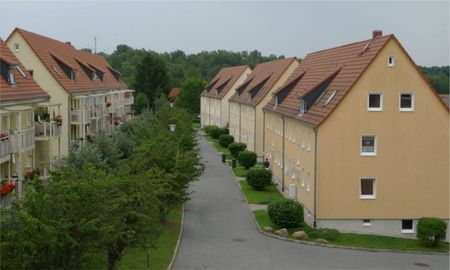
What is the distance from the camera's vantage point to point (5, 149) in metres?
25.2

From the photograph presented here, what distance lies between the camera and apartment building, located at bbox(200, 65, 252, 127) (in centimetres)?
8169

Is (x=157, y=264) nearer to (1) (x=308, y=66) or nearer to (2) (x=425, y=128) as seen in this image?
(2) (x=425, y=128)

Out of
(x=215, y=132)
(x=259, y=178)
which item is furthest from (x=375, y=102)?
(x=215, y=132)

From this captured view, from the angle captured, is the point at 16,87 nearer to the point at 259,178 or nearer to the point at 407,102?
the point at 259,178

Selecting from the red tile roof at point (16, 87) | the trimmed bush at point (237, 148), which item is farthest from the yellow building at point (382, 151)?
the trimmed bush at point (237, 148)

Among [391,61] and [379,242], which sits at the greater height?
Answer: [391,61]

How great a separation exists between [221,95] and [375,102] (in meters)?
52.5

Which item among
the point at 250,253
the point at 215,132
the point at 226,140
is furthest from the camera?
the point at 215,132

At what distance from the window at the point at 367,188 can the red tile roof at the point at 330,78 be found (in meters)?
3.98

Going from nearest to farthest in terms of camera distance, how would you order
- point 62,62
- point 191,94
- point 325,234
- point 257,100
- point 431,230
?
1. point 431,230
2. point 325,234
3. point 62,62
4. point 257,100
5. point 191,94

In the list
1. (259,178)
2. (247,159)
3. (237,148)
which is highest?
(237,148)

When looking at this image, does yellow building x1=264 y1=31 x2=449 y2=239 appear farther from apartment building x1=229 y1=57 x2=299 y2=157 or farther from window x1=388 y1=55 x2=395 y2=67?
apartment building x1=229 y1=57 x2=299 y2=157

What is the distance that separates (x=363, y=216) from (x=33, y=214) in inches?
773

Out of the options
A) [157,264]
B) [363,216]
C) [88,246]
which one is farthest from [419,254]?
[88,246]
